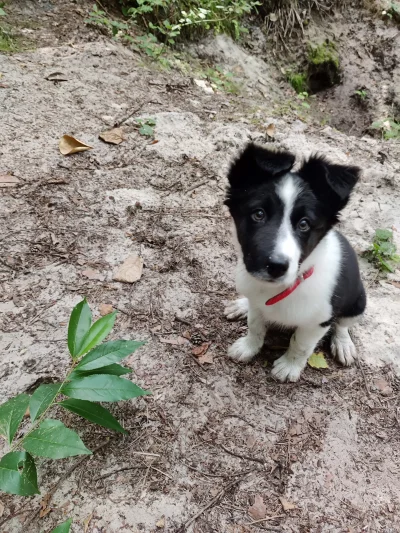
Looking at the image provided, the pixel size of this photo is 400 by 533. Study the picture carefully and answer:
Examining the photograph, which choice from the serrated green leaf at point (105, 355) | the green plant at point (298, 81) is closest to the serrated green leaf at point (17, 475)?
the serrated green leaf at point (105, 355)

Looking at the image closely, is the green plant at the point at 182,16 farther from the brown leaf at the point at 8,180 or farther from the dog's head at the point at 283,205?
the dog's head at the point at 283,205

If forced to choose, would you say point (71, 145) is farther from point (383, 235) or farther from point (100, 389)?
point (383, 235)

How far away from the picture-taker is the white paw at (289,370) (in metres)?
2.71

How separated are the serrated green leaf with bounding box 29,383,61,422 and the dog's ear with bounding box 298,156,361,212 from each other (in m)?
1.65

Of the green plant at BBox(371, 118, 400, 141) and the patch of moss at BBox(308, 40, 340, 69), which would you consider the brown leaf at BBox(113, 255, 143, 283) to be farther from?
the patch of moss at BBox(308, 40, 340, 69)

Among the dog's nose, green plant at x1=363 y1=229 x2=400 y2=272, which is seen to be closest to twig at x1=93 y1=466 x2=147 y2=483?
the dog's nose

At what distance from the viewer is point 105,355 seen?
6.40 feet

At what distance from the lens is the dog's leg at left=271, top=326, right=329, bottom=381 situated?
2598mm

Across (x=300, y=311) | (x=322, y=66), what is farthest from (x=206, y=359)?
(x=322, y=66)

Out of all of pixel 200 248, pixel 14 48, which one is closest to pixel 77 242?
pixel 200 248

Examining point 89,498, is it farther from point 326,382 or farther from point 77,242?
point 77,242

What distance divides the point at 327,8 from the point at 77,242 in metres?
6.90

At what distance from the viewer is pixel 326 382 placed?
9.11 ft

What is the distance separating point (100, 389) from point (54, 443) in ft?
1.06
